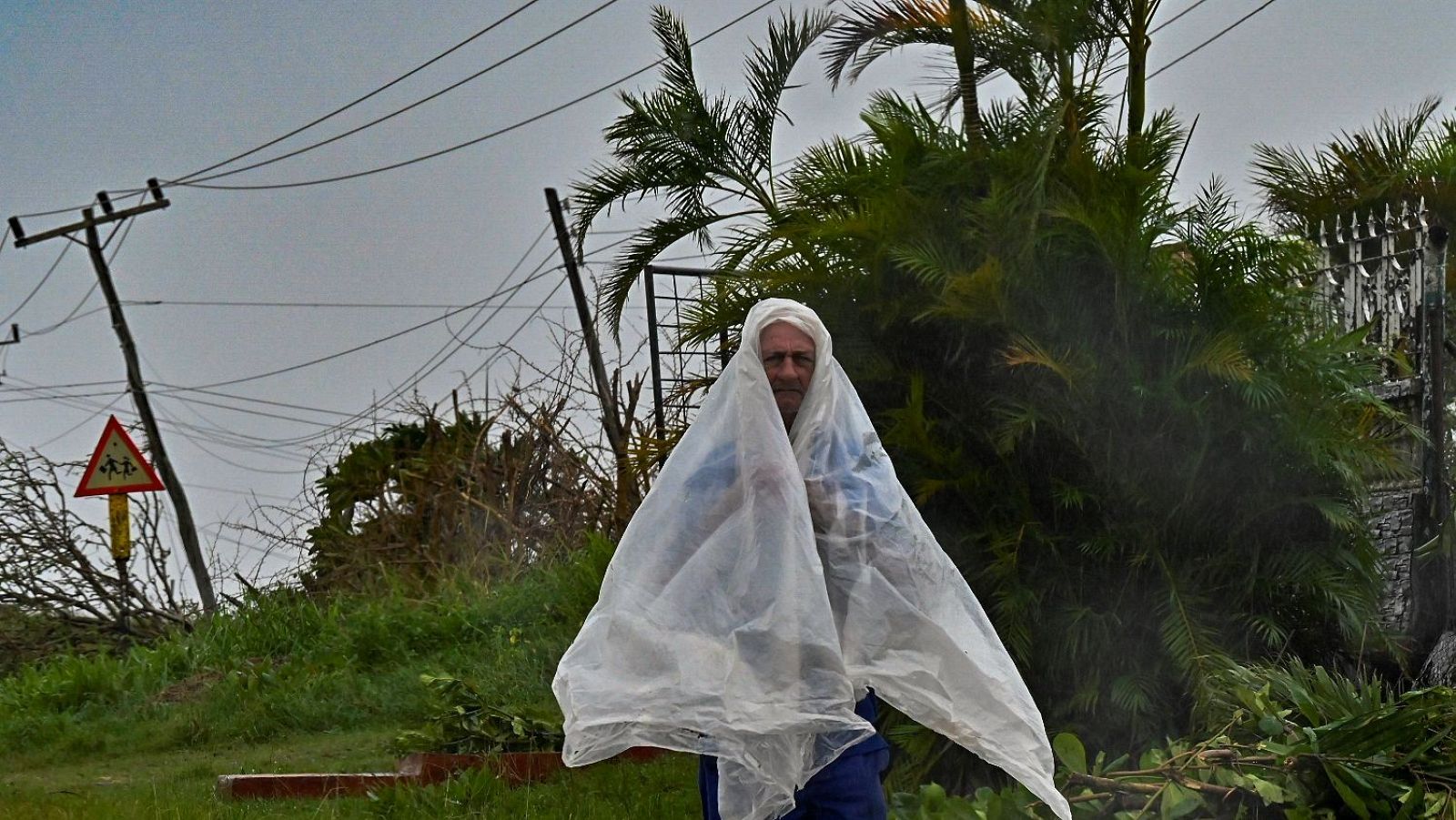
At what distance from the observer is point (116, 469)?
15.0 meters

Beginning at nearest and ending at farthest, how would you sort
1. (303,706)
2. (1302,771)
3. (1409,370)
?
1. (1302,771)
2. (1409,370)
3. (303,706)

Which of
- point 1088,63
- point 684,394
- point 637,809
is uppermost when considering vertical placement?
point 1088,63

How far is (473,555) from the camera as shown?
13.0 meters

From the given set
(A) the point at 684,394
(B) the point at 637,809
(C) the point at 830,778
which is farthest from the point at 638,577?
(A) the point at 684,394

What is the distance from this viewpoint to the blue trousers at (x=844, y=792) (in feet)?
12.1

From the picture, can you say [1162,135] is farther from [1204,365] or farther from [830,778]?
[830,778]

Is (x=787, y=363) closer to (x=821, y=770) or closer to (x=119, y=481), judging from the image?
(x=821, y=770)

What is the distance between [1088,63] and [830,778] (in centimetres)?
567

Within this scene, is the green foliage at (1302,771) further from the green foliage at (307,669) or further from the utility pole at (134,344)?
the utility pole at (134,344)

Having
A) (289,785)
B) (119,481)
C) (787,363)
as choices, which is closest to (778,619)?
(787,363)

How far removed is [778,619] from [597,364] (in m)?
10.1

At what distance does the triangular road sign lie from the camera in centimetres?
1488

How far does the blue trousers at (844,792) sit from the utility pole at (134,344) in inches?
730

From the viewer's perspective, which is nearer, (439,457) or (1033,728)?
(1033,728)
